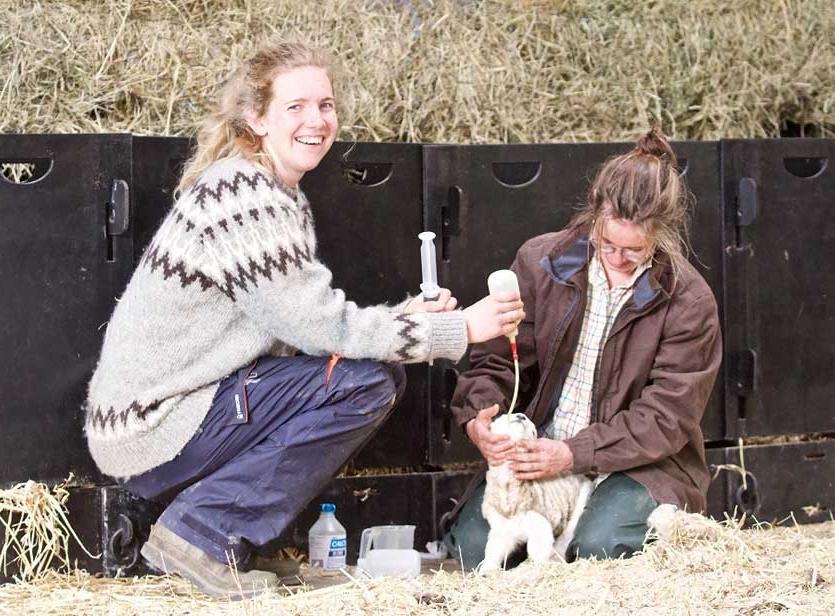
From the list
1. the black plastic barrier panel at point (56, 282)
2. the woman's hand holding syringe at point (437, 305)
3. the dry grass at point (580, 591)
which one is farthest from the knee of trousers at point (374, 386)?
the black plastic barrier panel at point (56, 282)

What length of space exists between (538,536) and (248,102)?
1.41 m

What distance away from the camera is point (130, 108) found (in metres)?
4.73

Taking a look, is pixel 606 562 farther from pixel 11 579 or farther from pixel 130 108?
pixel 130 108

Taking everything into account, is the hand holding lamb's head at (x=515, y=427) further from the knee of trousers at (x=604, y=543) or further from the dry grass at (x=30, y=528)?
the dry grass at (x=30, y=528)

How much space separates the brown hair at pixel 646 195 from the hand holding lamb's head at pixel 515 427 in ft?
1.85

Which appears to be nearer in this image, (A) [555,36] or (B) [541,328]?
(B) [541,328]

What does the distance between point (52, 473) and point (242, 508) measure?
0.71 metres

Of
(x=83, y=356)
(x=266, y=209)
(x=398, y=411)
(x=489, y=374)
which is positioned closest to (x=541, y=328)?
A: (x=489, y=374)

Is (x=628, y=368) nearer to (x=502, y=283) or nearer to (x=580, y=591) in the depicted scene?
(x=502, y=283)

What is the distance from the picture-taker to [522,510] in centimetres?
407

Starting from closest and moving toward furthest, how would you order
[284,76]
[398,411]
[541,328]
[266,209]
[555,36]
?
[266,209], [284,76], [541,328], [398,411], [555,36]

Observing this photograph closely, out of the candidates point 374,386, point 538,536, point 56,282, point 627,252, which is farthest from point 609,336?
point 56,282

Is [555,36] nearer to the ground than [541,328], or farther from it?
farther from it

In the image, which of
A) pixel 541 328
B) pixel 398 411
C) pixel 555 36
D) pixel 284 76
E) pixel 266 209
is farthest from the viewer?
pixel 555 36
